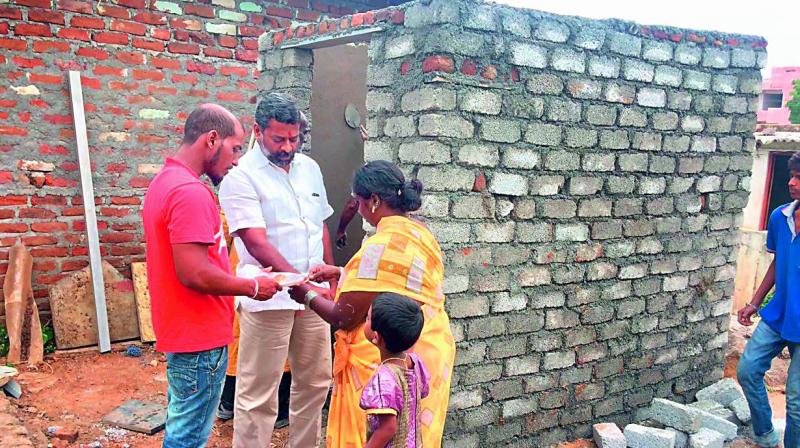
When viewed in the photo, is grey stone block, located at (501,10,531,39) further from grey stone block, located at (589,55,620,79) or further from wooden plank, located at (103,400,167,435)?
wooden plank, located at (103,400,167,435)

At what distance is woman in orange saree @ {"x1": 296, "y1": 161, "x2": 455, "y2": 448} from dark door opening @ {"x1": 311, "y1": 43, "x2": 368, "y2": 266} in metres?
1.79

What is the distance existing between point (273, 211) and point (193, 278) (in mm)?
761

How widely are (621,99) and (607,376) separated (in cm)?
177

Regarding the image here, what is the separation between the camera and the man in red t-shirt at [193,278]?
7.23 feet

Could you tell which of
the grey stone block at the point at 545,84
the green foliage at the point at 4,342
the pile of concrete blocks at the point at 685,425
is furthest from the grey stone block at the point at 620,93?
the green foliage at the point at 4,342

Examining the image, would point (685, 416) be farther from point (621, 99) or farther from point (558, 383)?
point (621, 99)

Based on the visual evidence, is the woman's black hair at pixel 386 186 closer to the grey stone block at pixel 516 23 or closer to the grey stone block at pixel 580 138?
the grey stone block at pixel 516 23

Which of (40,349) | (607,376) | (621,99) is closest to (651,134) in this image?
(621,99)

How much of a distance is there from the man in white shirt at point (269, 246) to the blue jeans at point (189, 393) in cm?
50

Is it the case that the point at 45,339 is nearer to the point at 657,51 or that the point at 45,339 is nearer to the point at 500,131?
the point at 500,131

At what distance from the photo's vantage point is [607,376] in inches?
152

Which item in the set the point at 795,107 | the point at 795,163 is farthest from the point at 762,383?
the point at 795,107

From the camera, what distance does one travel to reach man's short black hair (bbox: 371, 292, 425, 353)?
81.3 inches

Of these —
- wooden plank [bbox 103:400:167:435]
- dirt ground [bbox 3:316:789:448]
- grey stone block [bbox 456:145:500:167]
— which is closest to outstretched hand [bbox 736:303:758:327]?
dirt ground [bbox 3:316:789:448]
